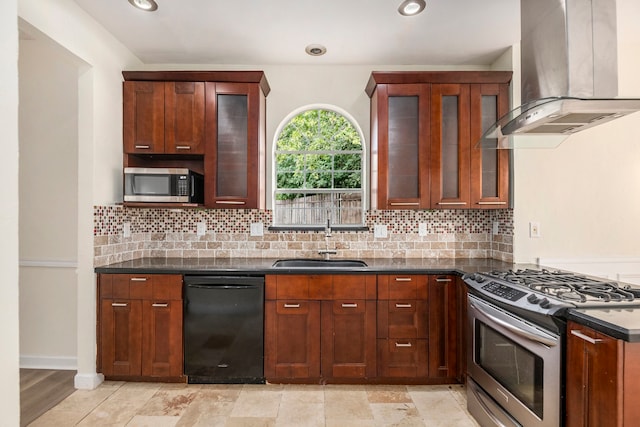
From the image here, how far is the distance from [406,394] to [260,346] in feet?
3.75

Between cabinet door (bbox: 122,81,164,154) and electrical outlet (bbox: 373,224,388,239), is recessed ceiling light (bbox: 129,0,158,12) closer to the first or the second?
cabinet door (bbox: 122,81,164,154)

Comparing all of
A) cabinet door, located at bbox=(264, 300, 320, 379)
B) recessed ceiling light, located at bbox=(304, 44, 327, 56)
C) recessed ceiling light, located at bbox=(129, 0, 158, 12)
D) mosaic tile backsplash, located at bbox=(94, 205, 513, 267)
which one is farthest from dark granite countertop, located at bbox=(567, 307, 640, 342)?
recessed ceiling light, located at bbox=(129, 0, 158, 12)

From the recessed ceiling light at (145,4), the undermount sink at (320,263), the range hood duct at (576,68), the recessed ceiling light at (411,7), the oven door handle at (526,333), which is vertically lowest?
the oven door handle at (526,333)

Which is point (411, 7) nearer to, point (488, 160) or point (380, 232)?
point (488, 160)

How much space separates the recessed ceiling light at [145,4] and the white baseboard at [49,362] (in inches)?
112

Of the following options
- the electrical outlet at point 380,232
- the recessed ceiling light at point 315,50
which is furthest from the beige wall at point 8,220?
the electrical outlet at point 380,232

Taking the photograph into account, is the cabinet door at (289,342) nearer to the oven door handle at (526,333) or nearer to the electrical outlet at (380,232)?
the electrical outlet at (380,232)

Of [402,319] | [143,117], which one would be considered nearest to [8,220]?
[143,117]

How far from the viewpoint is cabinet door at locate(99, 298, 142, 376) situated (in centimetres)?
287

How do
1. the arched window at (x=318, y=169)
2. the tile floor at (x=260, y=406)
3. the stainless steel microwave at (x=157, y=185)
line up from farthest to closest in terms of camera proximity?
1. the arched window at (x=318, y=169)
2. the stainless steel microwave at (x=157, y=185)
3. the tile floor at (x=260, y=406)

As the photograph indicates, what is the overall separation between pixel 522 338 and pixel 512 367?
9.4 inches

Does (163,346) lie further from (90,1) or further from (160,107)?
(90,1)

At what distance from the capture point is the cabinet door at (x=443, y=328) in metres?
Answer: 2.87

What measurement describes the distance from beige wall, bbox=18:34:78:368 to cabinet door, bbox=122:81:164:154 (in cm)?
45
